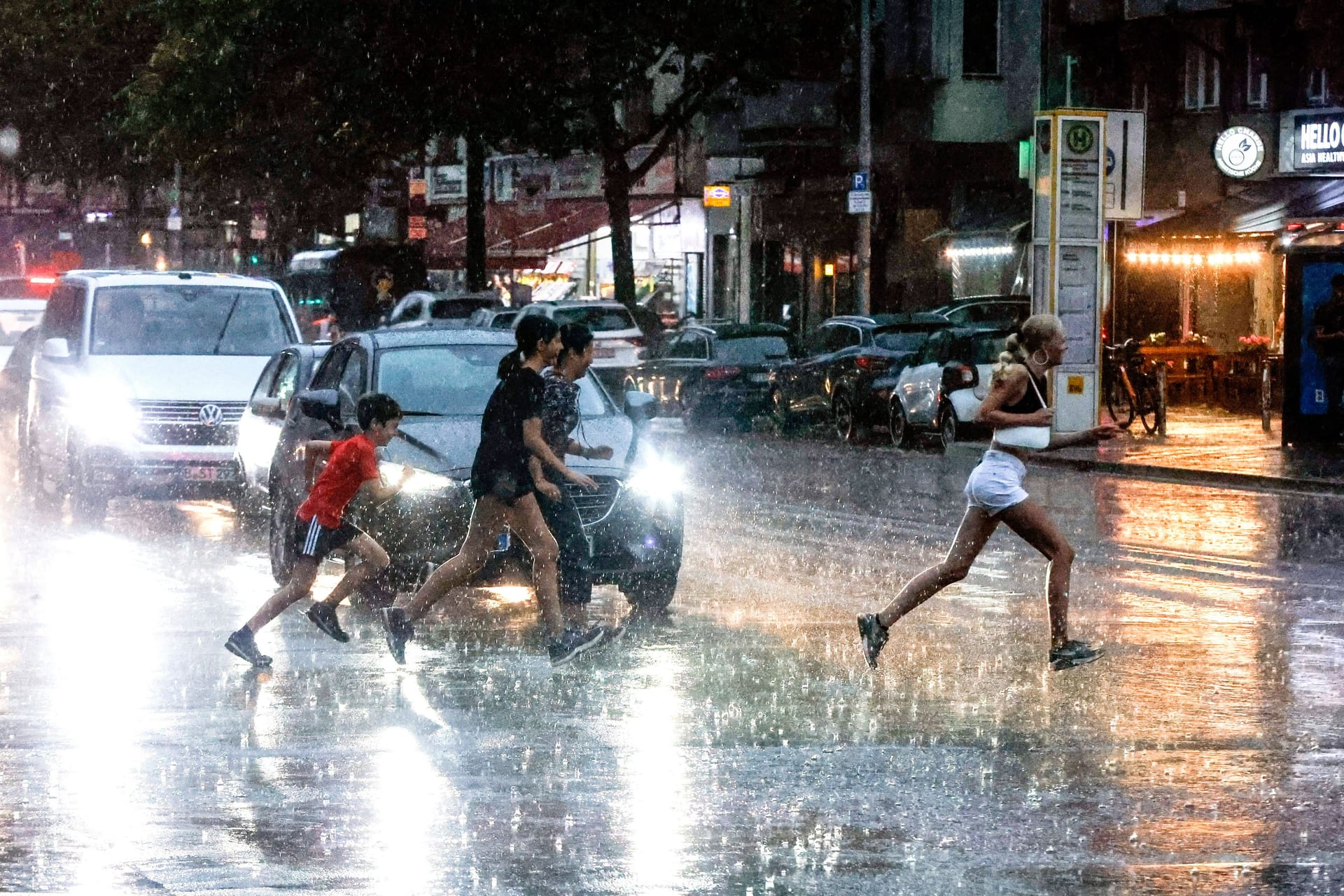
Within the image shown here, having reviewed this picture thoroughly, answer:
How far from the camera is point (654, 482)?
13.1 metres

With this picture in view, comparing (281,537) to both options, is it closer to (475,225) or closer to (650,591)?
(650,591)

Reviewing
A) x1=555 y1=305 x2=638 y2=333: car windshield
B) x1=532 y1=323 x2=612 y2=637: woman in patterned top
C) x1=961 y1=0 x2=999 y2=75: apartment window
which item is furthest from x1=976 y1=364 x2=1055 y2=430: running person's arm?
x1=961 y1=0 x2=999 y2=75: apartment window

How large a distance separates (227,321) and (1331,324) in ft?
40.0

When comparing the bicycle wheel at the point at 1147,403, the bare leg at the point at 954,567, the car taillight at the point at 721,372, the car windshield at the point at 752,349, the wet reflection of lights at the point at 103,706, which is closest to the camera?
the wet reflection of lights at the point at 103,706

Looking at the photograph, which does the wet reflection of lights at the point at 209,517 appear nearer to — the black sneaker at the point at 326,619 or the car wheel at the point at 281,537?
the car wheel at the point at 281,537

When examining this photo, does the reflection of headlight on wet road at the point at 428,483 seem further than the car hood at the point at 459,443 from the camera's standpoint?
No

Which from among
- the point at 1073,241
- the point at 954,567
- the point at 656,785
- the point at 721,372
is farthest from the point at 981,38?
the point at 656,785

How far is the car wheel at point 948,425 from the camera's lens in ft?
90.9

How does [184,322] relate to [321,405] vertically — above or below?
above

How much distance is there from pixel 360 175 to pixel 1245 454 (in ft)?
108

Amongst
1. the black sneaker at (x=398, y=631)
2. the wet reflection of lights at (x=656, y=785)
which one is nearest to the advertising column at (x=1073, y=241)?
the black sneaker at (x=398, y=631)

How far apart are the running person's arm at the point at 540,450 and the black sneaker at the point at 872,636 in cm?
137

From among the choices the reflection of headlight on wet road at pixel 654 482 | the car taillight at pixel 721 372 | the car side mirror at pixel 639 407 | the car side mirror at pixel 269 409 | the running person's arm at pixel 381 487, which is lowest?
the car taillight at pixel 721 372

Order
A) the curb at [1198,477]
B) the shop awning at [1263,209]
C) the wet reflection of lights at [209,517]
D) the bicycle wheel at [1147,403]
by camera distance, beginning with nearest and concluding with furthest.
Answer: the wet reflection of lights at [209,517] → the curb at [1198,477] → the bicycle wheel at [1147,403] → the shop awning at [1263,209]
